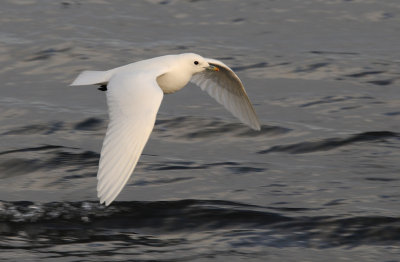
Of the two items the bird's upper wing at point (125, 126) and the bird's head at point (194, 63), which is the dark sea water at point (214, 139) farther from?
the bird's head at point (194, 63)

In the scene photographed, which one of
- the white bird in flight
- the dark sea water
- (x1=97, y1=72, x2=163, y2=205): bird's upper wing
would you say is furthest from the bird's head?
the dark sea water

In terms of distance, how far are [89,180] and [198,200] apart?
1679 millimetres

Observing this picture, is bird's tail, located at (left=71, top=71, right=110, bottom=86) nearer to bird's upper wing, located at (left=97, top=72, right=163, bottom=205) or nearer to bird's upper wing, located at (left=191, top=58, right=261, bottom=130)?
bird's upper wing, located at (left=97, top=72, right=163, bottom=205)

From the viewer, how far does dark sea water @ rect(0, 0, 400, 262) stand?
37.2 ft

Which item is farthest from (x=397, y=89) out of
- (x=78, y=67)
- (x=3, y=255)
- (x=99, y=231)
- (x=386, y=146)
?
(x=3, y=255)

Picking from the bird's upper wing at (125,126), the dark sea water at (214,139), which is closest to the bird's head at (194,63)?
the bird's upper wing at (125,126)

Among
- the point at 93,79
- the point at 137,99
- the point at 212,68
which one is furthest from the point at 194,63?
the point at 137,99

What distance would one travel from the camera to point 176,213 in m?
12.1

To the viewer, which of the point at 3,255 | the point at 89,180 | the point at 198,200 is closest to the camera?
the point at 3,255

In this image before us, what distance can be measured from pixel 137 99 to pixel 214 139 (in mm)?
4758

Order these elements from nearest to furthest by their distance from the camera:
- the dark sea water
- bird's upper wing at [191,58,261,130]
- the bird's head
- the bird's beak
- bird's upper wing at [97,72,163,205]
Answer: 1. bird's upper wing at [97,72,163,205]
2. the dark sea water
3. the bird's head
4. the bird's beak
5. bird's upper wing at [191,58,261,130]

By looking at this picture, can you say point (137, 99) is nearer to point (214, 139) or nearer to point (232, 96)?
point (232, 96)

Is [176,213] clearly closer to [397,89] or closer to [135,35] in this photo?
[397,89]

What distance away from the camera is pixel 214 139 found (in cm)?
1504
